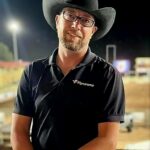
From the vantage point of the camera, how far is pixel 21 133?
1396 mm

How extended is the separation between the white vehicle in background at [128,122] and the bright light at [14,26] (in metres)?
0.90

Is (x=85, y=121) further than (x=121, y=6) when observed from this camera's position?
No

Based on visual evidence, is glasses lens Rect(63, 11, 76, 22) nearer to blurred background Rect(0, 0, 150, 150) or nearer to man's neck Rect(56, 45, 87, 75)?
man's neck Rect(56, 45, 87, 75)

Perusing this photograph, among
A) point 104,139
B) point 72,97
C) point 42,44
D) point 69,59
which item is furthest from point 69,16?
point 42,44

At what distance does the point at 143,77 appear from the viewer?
2.21 meters

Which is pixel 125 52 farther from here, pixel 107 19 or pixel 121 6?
pixel 107 19

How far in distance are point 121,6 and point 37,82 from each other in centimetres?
88

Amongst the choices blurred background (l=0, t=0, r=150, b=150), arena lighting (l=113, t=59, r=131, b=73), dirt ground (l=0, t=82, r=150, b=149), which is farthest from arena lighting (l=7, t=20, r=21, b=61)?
arena lighting (l=113, t=59, r=131, b=73)

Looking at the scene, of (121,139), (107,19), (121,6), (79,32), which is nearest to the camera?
(79,32)

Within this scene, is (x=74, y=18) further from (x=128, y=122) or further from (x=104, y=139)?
(x=128, y=122)

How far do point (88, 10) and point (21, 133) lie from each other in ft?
1.95

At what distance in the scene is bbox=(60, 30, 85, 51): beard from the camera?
135 cm

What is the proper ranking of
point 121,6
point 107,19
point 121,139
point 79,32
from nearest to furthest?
point 79,32 → point 107,19 → point 121,6 → point 121,139

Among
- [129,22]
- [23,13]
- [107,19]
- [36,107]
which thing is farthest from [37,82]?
[129,22]
